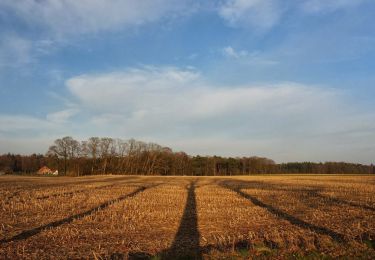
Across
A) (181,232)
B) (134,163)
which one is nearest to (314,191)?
(181,232)

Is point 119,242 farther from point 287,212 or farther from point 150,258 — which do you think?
point 287,212

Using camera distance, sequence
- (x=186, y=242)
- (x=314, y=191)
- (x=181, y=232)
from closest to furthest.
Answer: (x=186, y=242) < (x=181, y=232) < (x=314, y=191)

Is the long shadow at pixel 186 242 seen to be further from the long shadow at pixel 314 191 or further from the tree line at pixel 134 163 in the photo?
the tree line at pixel 134 163

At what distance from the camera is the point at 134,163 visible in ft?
411

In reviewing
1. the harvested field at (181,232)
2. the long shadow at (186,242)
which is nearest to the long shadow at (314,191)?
the harvested field at (181,232)

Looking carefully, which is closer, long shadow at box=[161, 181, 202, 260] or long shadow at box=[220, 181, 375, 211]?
long shadow at box=[161, 181, 202, 260]

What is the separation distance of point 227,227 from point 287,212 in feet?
20.9

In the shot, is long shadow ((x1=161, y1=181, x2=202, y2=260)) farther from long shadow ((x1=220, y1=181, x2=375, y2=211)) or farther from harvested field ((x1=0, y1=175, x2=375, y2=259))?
long shadow ((x1=220, y1=181, x2=375, y2=211))

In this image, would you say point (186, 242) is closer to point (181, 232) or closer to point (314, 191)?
point (181, 232)

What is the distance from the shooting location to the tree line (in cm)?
11888

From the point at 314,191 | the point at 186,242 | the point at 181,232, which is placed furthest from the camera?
the point at 314,191

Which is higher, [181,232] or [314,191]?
[314,191]

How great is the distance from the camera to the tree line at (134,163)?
119m

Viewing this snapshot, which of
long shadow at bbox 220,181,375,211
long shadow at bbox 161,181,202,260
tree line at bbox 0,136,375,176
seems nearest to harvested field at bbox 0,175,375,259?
long shadow at bbox 161,181,202,260
